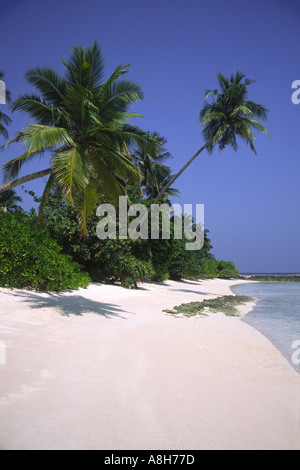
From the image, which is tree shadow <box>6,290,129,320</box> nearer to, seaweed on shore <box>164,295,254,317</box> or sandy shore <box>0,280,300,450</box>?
sandy shore <box>0,280,300,450</box>

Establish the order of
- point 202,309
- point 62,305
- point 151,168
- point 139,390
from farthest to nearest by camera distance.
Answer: point 151,168 < point 202,309 < point 62,305 < point 139,390

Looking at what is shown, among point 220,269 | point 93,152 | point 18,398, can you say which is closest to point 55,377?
point 18,398

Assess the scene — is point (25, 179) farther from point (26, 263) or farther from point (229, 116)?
point (229, 116)

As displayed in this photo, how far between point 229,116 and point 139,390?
1852 centimetres

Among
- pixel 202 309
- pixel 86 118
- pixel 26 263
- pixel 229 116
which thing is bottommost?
pixel 202 309

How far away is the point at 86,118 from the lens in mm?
8508

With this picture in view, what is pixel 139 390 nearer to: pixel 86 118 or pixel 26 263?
pixel 26 263

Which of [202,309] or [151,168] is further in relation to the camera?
[151,168]

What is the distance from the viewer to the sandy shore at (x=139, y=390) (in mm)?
2349

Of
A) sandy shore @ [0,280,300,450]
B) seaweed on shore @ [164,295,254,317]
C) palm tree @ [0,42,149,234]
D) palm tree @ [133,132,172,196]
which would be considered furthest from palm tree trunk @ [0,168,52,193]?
palm tree @ [133,132,172,196]

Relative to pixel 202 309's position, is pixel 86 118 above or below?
above


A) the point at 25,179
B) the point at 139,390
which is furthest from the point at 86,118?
the point at 139,390

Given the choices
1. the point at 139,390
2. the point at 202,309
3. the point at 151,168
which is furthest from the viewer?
the point at 151,168

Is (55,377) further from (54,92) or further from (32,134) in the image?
(54,92)
